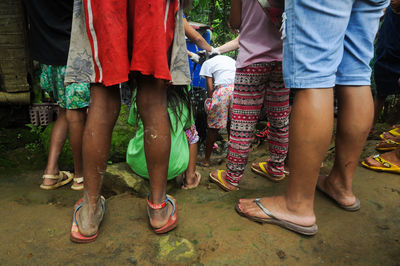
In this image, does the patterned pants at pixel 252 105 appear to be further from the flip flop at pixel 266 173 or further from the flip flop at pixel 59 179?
the flip flop at pixel 59 179

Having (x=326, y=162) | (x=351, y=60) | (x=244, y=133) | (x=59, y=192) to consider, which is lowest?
(x=59, y=192)

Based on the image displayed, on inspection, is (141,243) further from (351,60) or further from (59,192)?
(351,60)

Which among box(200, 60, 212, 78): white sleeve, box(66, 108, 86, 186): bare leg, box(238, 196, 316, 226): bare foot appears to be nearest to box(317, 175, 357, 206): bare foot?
box(238, 196, 316, 226): bare foot

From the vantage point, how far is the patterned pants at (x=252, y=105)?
1.83m

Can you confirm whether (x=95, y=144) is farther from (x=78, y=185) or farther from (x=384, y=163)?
(x=384, y=163)

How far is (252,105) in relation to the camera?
6.19 ft

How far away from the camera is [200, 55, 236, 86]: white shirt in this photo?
11.4 ft

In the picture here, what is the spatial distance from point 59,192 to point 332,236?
2.07 m

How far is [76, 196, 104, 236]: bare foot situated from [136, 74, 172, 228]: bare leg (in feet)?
0.97

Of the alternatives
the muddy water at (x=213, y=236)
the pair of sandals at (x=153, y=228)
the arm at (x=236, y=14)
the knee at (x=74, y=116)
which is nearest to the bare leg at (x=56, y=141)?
the knee at (x=74, y=116)

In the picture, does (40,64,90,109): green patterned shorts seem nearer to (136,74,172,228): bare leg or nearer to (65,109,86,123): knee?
(65,109,86,123): knee

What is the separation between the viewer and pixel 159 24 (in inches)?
45.7

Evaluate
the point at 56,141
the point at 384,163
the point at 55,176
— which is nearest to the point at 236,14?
the point at 384,163

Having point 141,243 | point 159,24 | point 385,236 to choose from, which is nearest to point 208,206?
point 141,243
